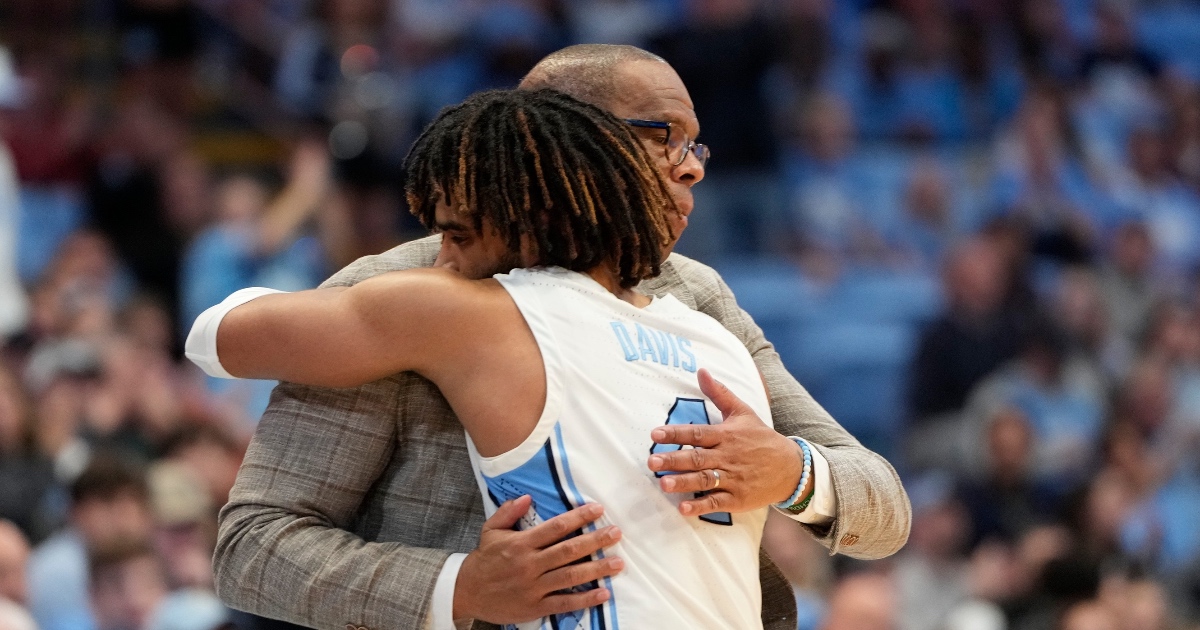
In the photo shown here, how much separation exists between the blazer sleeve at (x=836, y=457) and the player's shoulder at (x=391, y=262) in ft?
1.50

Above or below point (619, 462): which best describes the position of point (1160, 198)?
below

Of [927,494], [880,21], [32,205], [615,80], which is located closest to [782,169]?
[880,21]

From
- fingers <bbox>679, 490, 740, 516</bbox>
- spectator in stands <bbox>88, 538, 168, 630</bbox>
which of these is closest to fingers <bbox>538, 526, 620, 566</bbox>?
fingers <bbox>679, 490, 740, 516</bbox>

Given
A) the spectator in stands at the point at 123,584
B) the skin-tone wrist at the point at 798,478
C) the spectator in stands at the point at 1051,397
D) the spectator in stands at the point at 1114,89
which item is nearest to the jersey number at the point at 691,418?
the skin-tone wrist at the point at 798,478

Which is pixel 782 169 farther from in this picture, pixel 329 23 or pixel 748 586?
pixel 748 586

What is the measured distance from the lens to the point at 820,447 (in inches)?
90.7

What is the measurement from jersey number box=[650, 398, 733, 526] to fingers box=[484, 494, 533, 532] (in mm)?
197

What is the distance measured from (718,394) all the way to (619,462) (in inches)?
7.6

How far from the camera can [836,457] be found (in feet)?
7.47

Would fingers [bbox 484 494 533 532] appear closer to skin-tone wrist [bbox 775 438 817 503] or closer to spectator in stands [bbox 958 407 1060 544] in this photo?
skin-tone wrist [bbox 775 438 817 503]

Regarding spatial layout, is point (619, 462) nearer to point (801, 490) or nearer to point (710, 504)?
point (710, 504)

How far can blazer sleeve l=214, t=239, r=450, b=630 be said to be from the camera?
199cm

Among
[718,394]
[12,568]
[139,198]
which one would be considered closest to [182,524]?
[12,568]

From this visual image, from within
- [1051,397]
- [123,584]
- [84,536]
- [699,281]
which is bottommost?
[1051,397]
